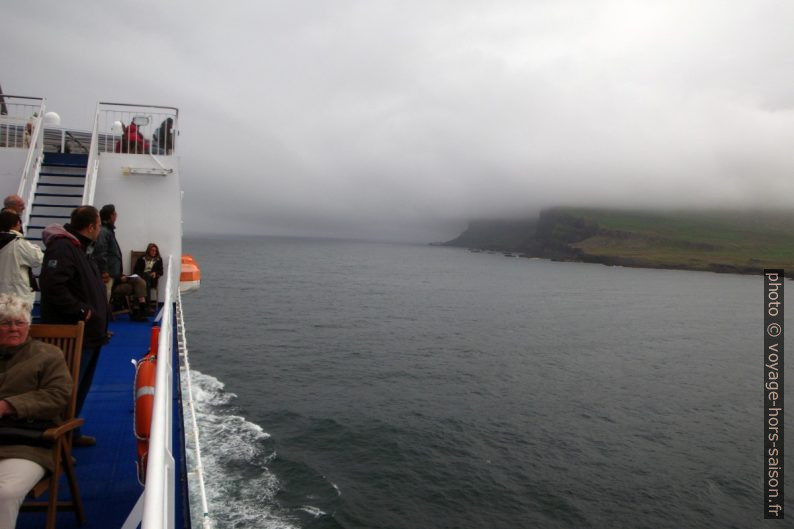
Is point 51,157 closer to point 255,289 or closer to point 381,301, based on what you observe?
point 381,301

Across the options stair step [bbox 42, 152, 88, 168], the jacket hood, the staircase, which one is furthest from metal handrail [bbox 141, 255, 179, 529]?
stair step [bbox 42, 152, 88, 168]

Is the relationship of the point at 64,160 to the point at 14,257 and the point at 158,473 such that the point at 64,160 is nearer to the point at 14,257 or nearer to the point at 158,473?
the point at 14,257

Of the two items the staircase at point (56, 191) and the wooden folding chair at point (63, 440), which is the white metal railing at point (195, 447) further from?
the staircase at point (56, 191)

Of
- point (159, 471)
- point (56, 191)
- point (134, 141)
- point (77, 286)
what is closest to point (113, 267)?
point (56, 191)

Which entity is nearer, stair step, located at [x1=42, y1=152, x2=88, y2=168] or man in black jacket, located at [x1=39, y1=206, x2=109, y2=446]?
man in black jacket, located at [x1=39, y1=206, x2=109, y2=446]

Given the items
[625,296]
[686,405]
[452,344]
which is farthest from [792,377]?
[625,296]

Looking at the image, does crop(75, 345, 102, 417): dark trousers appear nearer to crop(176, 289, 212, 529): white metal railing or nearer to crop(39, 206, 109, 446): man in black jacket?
crop(39, 206, 109, 446): man in black jacket

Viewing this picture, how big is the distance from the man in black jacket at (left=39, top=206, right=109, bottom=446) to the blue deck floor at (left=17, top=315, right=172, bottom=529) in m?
0.78

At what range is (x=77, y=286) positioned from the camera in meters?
4.92

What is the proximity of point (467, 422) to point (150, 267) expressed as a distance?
49.9 feet

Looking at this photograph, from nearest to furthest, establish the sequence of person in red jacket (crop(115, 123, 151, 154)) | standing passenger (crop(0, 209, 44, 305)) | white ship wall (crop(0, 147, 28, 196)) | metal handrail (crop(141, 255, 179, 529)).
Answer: metal handrail (crop(141, 255, 179, 529)) < standing passenger (crop(0, 209, 44, 305)) < white ship wall (crop(0, 147, 28, 196)) < person in red jacket (crop(115, 123, 151, 154))

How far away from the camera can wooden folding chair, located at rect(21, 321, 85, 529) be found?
3527mm

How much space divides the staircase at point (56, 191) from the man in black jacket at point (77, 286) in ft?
21.8

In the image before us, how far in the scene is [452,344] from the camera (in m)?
36.4
